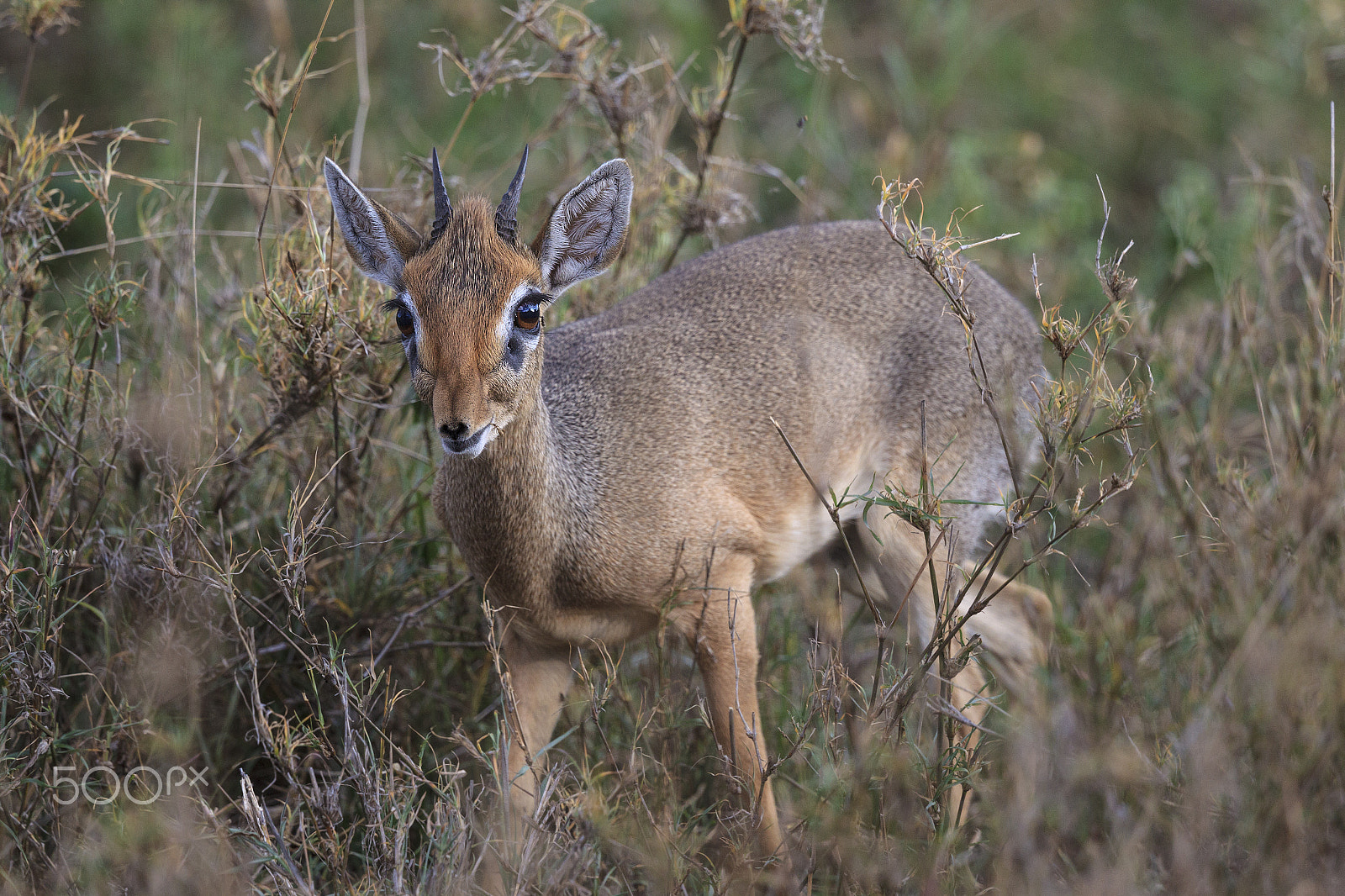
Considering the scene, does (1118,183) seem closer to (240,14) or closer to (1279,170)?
(1279,170)

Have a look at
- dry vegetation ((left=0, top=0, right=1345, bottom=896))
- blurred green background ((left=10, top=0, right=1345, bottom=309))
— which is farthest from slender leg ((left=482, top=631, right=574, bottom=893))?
blurred green background ((left=10, top=0, right=1345, bottom=309))

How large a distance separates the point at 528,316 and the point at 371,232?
0.59 m

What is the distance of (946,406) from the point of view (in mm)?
4508

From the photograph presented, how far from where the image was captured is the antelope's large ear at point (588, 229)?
367cm

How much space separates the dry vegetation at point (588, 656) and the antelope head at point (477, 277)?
424 mm

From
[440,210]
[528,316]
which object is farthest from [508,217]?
[528,316]

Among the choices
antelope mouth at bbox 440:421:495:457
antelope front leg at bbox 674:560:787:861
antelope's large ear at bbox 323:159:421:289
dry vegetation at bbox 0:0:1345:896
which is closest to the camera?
dry vegetation at bbox 0:0:1345:896

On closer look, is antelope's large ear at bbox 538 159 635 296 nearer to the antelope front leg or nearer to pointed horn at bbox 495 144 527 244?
pointed horn at bbox 495 144 527 244

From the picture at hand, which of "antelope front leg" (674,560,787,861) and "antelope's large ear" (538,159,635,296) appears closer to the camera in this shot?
"antelope's large ear" (538,159,635,296)

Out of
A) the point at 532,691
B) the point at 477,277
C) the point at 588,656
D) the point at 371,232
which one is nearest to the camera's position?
the point at 477,277

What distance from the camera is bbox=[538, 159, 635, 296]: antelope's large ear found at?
3.67 m

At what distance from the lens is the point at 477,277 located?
133 inches

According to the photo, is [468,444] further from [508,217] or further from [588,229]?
[588,229]

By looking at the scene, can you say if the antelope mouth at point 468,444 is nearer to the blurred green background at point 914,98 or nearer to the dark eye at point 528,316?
the dark eye at point 528,316
